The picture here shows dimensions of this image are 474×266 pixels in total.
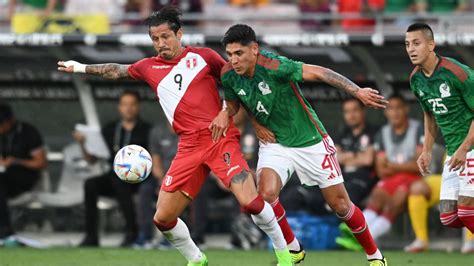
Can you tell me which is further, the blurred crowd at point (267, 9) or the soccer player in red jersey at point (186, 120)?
the blurred crowd at point (267, 9)

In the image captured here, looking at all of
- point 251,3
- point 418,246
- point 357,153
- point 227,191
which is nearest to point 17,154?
point 227,191

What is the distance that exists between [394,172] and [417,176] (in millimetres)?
291

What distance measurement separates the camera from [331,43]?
1364cm

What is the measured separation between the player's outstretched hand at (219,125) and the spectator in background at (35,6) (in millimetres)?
5782

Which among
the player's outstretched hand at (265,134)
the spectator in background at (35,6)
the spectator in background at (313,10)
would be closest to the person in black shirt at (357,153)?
the spectator in background at (313,10)

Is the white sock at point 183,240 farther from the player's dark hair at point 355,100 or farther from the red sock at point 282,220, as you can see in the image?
the player's dark hair at point 355,100

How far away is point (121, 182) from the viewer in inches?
577

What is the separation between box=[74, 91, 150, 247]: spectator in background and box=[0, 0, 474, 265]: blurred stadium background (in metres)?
0.38

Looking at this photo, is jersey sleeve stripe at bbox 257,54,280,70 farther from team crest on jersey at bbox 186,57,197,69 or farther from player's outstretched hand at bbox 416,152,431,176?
player's outstretched hand at bbox 416,152,431,176

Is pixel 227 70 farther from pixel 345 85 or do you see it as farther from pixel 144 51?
pixel 144 51

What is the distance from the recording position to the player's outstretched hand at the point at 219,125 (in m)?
9.58

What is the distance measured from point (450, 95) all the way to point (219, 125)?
78.2 inches

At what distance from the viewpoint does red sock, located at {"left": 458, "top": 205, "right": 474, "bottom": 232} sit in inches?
378

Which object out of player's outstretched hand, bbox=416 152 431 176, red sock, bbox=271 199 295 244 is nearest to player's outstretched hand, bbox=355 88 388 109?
player's outstretched hand, bbox=416 152 431 176
